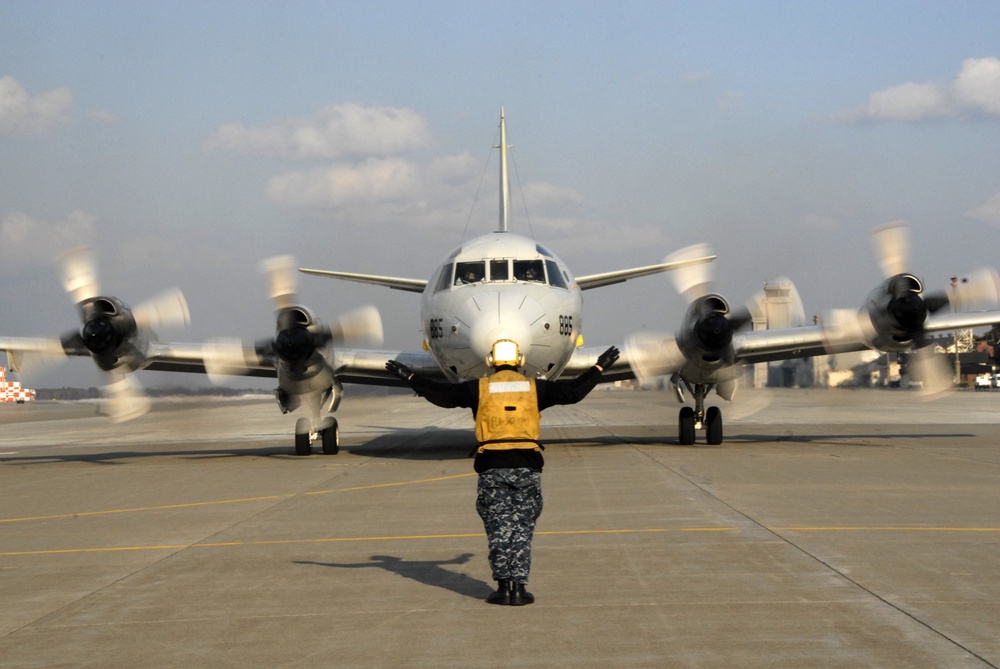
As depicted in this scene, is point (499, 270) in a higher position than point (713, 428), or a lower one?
higher

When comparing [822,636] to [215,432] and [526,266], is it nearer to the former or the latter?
[526,266]

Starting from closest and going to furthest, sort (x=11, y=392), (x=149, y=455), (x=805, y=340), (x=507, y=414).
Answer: (x=507, y=414)
(x=805, y=340)
(x=149, y=455)
(x=11, y=392)

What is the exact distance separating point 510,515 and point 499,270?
37.7 ft

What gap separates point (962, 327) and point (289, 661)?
19.9 meters

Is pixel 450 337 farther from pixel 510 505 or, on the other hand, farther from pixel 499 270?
pixel 510 505

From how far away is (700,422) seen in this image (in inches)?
891

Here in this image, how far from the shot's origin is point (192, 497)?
14.1m

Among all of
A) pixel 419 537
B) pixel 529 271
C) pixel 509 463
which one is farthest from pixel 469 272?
pixel 509 463

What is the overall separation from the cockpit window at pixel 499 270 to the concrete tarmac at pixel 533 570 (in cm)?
331

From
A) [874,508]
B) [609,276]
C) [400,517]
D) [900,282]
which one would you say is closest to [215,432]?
[609,276]

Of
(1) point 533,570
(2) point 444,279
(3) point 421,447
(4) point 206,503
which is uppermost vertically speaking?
(2) point 444,279

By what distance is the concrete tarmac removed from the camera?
5.71 m

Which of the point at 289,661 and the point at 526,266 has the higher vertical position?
the point at 526,266

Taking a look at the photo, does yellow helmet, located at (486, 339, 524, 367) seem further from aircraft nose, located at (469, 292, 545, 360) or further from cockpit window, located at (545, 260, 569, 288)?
cockpit window, located at (545, 260, 569, 288)
